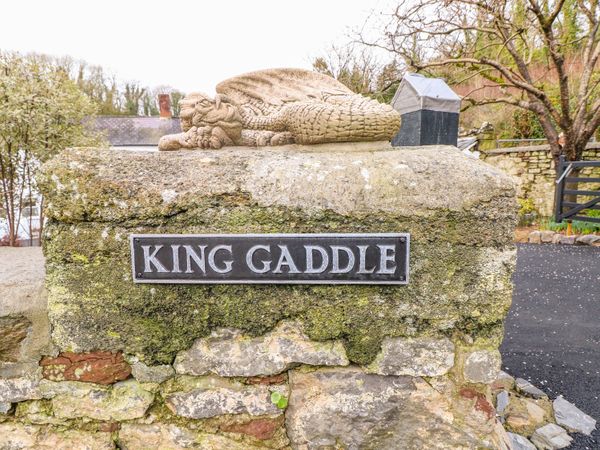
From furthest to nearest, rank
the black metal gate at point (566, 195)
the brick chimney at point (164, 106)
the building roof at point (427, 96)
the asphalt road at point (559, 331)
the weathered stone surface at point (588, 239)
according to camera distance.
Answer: the brick chimney at point (164, 106)
the black metal gate at point (566, 195)
the weathered stone surface at point (588, 239)
the building roof at point (427, 96)
the asphalt road at point (559, 331)

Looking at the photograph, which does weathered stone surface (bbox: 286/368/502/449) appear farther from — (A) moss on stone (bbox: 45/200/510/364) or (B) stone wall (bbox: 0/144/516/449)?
(A) moss on stone (bbox: 45/200/510/364)

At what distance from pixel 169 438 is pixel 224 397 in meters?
0.26

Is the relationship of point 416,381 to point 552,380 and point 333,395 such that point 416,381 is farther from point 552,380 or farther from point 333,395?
point 552,380

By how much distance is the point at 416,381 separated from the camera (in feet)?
4.29

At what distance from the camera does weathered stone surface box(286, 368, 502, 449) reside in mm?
1310

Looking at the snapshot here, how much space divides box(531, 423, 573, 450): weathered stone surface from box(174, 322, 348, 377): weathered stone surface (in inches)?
49.6

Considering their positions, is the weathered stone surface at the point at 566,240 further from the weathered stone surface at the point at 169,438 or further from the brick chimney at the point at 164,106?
the brick chimney at the point at 164,106

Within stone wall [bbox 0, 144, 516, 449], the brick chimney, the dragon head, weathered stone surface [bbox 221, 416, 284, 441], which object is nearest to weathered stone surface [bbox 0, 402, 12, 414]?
stone wall [bbox 0, 144, 516, 449]

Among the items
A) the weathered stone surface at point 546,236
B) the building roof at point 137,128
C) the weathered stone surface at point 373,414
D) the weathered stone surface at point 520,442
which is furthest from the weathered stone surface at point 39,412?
the building roof at point 137,128

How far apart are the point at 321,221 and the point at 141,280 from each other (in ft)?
2.08

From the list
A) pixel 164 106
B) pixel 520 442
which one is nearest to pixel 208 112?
pixel 520 442

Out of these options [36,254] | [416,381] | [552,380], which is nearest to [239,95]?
[36,254]

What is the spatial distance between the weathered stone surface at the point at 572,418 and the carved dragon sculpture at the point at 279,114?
1.74m

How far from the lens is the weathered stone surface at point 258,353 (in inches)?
51.7
